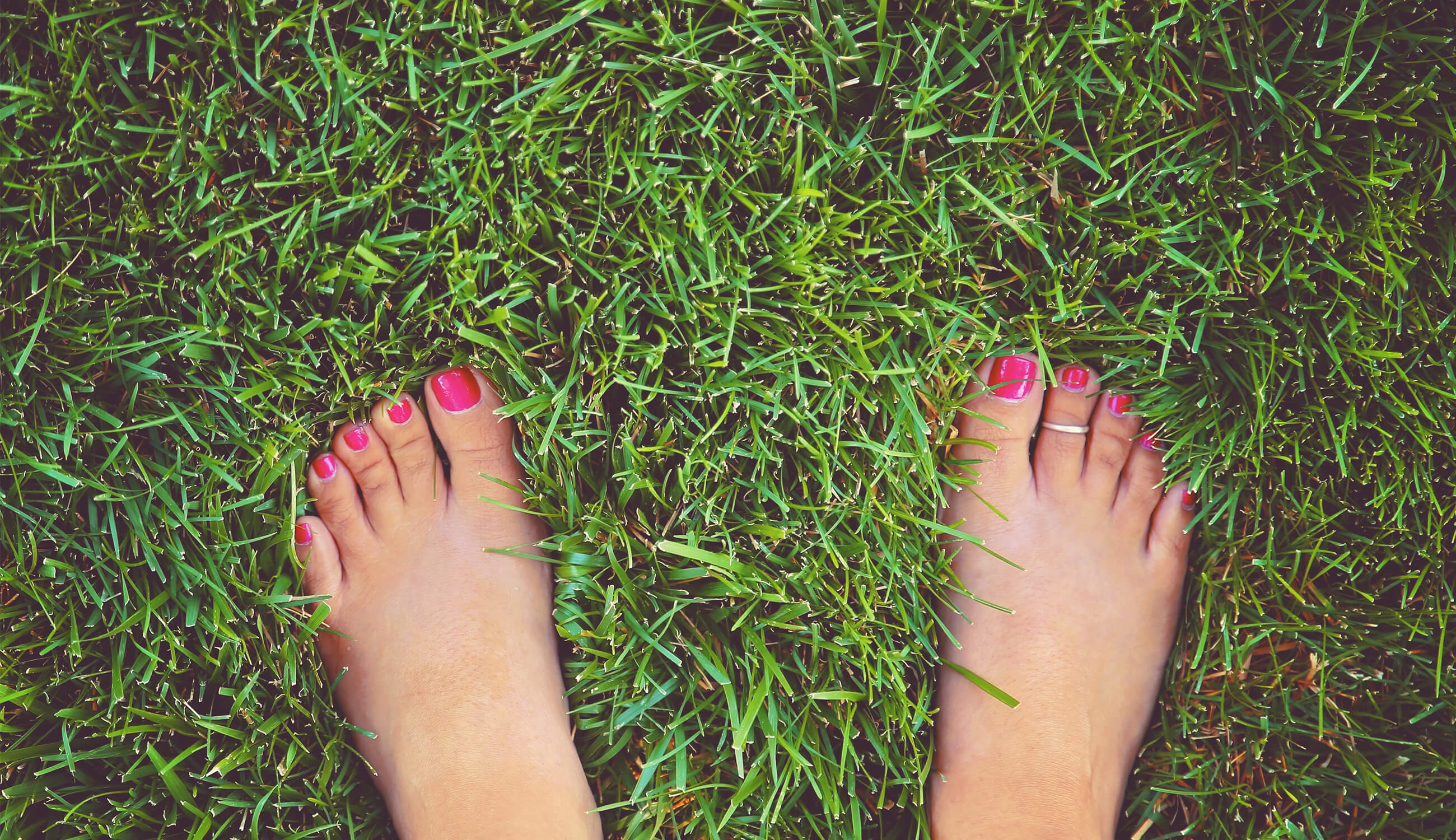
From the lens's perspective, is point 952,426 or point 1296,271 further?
point 952,426

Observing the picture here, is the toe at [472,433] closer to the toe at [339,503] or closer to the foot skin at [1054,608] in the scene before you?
the toe at [339,503]

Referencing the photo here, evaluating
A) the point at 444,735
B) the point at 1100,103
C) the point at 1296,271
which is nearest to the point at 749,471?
the point at 444,735

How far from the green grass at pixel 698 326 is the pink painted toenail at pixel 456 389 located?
75mm

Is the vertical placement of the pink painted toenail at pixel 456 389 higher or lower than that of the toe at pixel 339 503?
higher

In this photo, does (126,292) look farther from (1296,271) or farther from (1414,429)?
(1414,429)

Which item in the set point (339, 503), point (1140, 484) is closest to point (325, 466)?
point (339, 503)

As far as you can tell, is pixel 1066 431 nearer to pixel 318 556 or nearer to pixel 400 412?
pixel 400 412

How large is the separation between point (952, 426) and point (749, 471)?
0.39 meters

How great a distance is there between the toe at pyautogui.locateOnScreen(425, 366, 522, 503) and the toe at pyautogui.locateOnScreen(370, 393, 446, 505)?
2 centimetres

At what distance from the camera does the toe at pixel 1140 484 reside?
1.58m

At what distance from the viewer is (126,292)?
135cm

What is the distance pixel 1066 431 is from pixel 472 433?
111cm

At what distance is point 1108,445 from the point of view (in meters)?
1.60

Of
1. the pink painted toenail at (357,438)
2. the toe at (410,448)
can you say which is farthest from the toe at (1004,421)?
the pink painted toenail at (357,438)
